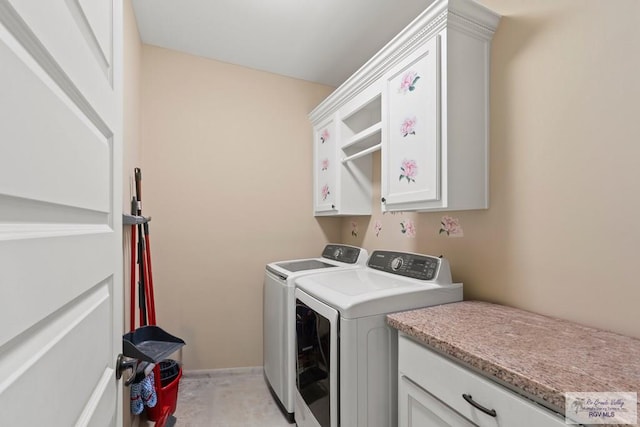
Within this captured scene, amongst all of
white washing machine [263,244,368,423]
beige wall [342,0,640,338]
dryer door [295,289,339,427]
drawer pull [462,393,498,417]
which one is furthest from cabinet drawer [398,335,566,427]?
white washing machine [263,244,368,423]

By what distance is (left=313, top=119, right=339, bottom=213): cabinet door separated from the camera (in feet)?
7.99

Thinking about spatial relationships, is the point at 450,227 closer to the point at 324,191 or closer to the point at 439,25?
the point at 439,25

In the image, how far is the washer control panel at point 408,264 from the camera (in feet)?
5.18

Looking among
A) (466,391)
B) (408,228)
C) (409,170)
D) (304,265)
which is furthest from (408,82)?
(304,265)

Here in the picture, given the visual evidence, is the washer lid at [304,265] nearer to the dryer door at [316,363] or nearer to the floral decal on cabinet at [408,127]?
the dryer door at [316,363]

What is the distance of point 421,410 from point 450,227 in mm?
968

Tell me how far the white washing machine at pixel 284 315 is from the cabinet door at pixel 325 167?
39cm

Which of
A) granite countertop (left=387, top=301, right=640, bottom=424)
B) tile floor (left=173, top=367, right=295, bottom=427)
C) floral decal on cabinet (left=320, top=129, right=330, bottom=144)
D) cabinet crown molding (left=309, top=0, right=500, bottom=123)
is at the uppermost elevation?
cabinet crown molding (left=309, top=0, right=500, bottom=123)

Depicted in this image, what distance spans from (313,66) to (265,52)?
0.41 metres

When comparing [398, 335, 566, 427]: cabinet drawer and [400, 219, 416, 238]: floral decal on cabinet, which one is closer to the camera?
[398, 335, 566, 427]: cabinet drawer

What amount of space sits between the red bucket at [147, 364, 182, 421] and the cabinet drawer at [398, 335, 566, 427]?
1410 millimetres

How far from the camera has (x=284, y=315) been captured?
2018 millimetres

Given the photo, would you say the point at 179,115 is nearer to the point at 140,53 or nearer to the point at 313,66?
the point at 140,53

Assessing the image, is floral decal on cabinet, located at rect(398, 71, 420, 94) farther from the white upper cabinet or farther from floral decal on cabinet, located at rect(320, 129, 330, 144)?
floral decal on cabinet, located at rect(320, 129, 330, 144)
